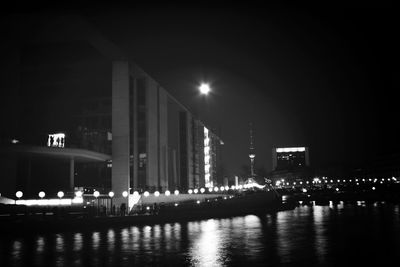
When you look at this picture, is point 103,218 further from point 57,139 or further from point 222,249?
point 57,139

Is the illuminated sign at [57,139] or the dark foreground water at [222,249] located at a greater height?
the illuminated sign at [57,139]

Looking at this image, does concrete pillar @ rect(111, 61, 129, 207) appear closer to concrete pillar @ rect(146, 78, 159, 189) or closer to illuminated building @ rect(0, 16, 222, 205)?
illuminated building @ rect(0, 16, 222, 205)

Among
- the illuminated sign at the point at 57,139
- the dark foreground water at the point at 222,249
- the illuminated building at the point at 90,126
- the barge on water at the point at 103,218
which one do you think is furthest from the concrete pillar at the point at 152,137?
the dark foreground water at the point at 222,249

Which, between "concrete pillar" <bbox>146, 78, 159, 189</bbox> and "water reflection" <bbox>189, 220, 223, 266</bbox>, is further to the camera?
"concrete pillar" <bbox>146, 78, 159, 189</bbox>

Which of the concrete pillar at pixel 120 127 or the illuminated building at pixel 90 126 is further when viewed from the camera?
the concrete pillar at pixel 120 127

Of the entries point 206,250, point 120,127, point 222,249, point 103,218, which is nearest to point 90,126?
point 120,127

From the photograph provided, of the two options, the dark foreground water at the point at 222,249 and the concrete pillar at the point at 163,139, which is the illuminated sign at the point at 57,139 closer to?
the concrete pillar at the point at 163,139

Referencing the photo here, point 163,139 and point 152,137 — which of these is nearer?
point 152,137

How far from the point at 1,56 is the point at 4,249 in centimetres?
3269

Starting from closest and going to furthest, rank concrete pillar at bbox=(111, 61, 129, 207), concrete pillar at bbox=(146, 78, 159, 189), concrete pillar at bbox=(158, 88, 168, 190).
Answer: concrete pillar at bbox=(111, 61, 129, 207) → concrete pillar at bbox=(146, 78, 159, 189) → concrete pillar at bbox=(158, 88, 168, 190)

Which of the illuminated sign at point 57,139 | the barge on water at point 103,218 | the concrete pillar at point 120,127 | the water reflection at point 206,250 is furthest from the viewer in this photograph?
the illuminated sign at point 57,139

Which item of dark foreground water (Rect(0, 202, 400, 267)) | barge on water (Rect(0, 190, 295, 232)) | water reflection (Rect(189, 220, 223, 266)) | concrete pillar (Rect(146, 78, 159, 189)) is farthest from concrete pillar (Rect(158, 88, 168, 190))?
water reflection (Rect(189, 220, 223, 266))

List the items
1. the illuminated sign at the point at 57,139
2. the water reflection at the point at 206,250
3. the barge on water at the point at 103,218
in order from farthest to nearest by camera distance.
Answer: the illuminated sign at the point at 57,139 < the barge on water at the point at 103,218 < the water reflection at the point at 206,250

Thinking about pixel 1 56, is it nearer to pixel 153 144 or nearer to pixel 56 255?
pixel 153 144
